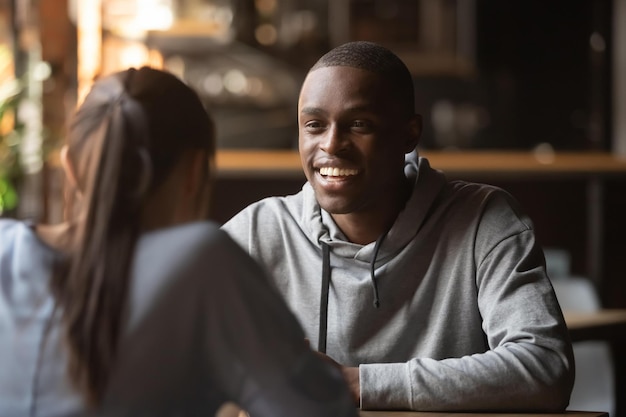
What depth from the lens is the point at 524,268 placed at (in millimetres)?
1566

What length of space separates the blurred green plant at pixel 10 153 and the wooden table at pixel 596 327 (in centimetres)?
220

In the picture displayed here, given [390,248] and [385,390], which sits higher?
[390,248]

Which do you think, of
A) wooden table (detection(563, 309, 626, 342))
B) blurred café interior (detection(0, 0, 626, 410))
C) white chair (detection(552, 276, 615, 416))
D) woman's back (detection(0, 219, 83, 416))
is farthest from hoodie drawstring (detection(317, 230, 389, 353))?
blurred café interior (detection(0, 0, 626, 410))

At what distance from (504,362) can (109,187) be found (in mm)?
631

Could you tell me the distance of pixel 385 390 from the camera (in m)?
1.41

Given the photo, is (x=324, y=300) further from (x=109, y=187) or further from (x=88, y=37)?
(x=88, y=37)

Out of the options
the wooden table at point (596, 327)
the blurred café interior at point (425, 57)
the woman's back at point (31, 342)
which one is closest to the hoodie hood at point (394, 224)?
the woman's back at point (31, 342)

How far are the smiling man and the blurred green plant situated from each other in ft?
8.08

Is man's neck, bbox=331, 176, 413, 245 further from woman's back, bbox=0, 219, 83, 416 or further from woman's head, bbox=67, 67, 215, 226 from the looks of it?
woman's back, bbox=0, 219, 83, 416

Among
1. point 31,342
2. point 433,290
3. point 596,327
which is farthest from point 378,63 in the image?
point 596,327

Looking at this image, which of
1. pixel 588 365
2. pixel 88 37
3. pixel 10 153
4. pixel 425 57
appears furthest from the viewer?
pixel 425 57

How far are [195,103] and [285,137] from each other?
236 inches

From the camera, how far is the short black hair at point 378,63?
5.28 ft

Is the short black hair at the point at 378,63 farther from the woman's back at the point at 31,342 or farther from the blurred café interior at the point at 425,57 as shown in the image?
the blurred café interior at the point at 425,57
